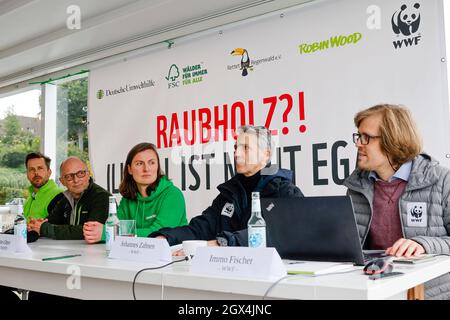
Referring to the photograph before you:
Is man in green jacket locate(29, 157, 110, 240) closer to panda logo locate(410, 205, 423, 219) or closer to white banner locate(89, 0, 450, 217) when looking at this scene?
white banner locate(89, 0, 450, 217)

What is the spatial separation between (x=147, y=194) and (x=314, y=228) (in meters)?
1.34

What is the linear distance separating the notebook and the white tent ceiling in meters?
2.11

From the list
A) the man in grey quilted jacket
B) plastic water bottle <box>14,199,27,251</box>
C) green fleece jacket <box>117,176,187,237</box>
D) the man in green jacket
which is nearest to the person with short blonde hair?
the man in grey quilted jacket

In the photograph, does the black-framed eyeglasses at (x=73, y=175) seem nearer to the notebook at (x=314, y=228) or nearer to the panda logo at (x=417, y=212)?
the notebook at (x=314, y=228)

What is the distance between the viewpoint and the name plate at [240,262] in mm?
1164

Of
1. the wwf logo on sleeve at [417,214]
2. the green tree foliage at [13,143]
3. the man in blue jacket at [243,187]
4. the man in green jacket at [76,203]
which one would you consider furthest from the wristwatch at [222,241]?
the green tree foliage at [13,143]

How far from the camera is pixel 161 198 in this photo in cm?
243

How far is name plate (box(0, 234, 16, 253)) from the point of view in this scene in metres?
1.91

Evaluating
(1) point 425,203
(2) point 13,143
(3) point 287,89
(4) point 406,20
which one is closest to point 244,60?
(3) point 287,89

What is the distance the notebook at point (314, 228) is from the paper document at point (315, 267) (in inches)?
1.3

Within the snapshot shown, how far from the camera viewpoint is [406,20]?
269cm

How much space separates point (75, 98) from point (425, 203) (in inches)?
165

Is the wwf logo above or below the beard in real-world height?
above
